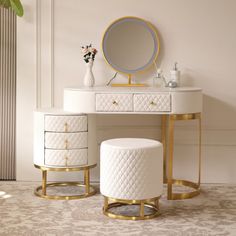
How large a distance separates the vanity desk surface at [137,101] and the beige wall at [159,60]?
61 cm

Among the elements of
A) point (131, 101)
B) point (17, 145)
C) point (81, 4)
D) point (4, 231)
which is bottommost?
point (4, 231)

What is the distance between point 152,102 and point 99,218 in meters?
0.95

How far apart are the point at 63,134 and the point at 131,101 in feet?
1.86

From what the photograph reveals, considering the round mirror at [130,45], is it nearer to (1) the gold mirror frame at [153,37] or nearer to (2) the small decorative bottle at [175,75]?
(1) the gold mirror frame at [153,37]

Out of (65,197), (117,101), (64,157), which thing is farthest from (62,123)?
(65,197)

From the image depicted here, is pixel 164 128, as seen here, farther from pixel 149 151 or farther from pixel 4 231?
pixel 4 231

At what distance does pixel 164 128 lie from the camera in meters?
4.61

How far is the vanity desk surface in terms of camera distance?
4027 mm

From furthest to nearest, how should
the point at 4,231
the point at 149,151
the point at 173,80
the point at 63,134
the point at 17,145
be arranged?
1. the point at 17,145
2. the point at 173,80
3. the point at 63,134
4. the point at 149,151
5. the point at 4,231

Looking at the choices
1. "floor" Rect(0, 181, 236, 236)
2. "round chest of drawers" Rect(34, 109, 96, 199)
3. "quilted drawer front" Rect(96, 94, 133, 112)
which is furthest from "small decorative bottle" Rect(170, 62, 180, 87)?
"floor" Rect(0, 181, 236, 236)

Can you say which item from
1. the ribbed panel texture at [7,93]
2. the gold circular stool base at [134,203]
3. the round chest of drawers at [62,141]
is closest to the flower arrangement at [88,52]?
the round chest of drawers at [62,141]

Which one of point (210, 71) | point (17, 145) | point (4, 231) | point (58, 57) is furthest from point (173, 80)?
point (4, 231)

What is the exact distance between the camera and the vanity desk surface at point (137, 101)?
403cm

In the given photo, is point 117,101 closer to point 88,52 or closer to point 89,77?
point 89,77
